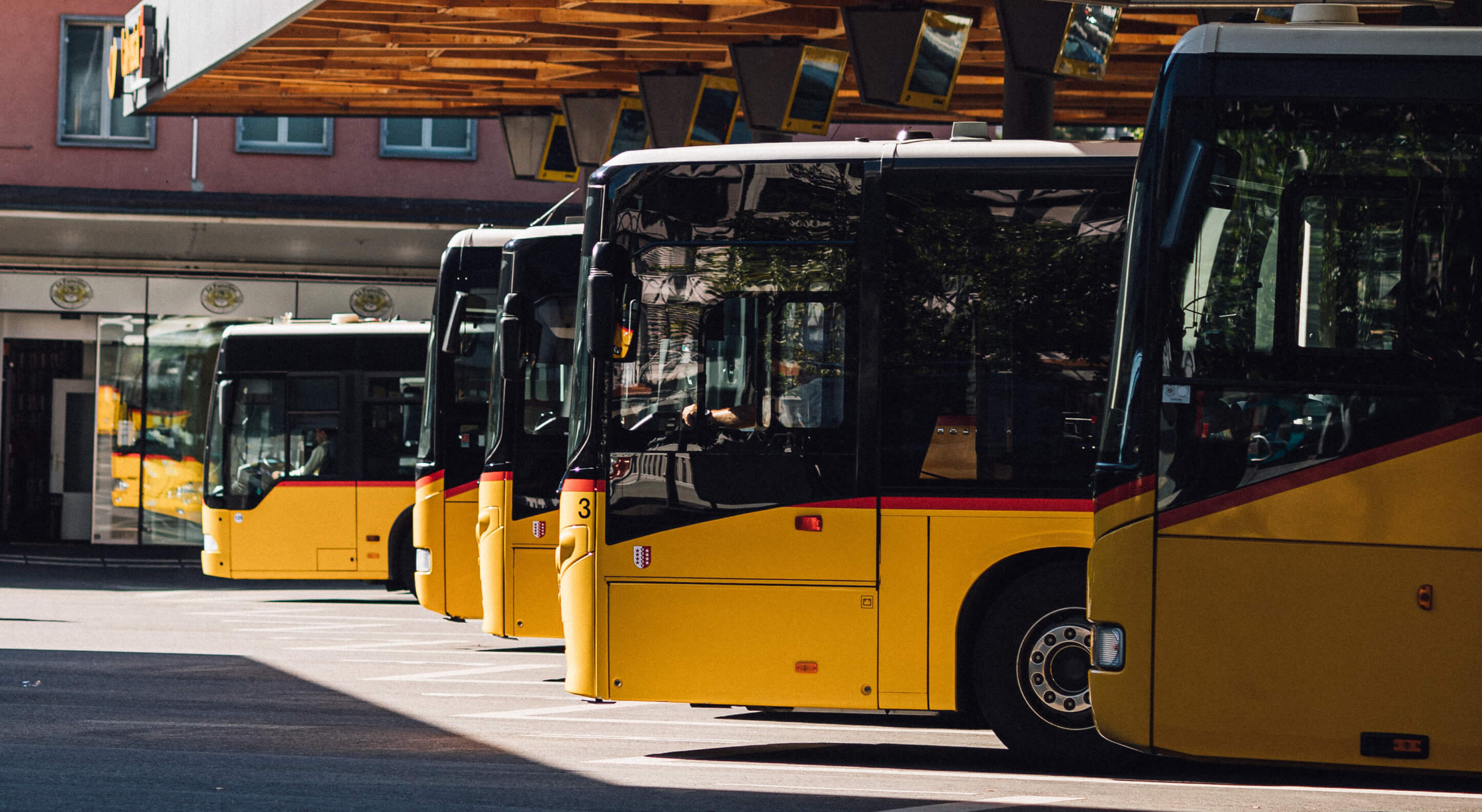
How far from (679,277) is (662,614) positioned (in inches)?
64.2

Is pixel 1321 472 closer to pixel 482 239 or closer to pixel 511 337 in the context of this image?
pixel 511 337

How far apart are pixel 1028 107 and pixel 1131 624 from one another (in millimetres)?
7328

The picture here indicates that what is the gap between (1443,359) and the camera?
6977 mm

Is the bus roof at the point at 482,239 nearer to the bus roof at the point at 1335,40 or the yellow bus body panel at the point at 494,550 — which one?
the yellow bus body panel at the point at 494,550

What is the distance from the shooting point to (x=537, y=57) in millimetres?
17156

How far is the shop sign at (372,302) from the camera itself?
27328mm

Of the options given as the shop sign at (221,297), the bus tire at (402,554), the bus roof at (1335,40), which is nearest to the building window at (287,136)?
the shop sign at (221,297)

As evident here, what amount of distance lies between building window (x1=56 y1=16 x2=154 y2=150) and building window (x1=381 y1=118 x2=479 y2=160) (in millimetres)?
3365

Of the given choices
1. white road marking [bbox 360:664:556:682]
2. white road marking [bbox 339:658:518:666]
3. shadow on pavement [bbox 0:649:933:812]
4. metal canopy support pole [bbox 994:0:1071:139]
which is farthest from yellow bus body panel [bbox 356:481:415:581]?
metal canopy support pole [bbox 994:0:1071:139]

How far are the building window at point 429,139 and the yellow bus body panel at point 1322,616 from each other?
70.6 feet

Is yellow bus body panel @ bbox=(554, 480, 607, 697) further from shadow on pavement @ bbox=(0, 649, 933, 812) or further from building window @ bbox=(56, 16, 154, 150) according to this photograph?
building window @ bbox=(56, 16, 154, 150)

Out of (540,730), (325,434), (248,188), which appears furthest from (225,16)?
(248,188)

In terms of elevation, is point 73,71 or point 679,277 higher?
point 73,71

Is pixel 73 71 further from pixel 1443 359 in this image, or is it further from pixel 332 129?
pixel 1443 359
